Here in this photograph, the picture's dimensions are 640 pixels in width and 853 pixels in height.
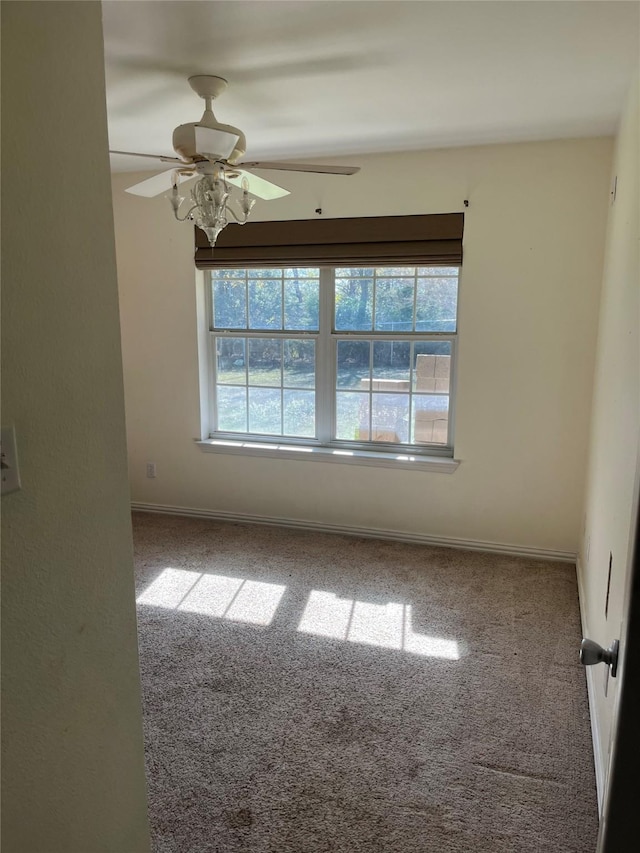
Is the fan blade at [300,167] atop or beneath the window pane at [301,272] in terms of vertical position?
atop

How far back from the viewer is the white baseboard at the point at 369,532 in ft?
11.9

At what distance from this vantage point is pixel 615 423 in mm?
2203

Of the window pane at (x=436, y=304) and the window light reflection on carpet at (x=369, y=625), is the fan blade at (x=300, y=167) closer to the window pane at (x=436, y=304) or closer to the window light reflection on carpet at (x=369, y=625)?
the window pane at (x=436, y=304)

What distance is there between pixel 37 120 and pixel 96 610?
33.6 inches

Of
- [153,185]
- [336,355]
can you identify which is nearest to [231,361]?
[336,355]

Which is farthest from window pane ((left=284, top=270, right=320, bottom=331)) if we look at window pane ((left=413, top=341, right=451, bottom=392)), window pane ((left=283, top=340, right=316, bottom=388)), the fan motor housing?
the fan motor housing

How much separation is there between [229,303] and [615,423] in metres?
2.76

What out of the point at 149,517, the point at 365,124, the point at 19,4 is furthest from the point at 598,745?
the point at 149,517

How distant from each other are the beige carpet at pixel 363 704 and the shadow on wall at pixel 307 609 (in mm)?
11

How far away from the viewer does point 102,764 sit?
115 centimetres

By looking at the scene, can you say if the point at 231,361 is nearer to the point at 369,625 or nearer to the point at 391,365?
the point at 391,365

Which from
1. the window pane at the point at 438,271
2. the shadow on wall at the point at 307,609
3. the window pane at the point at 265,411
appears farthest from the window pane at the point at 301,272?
the shadow on wall at the point at 307,609

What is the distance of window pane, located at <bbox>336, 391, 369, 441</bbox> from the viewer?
3963 mm

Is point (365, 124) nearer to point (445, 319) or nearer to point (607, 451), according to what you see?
point (445, 319)
